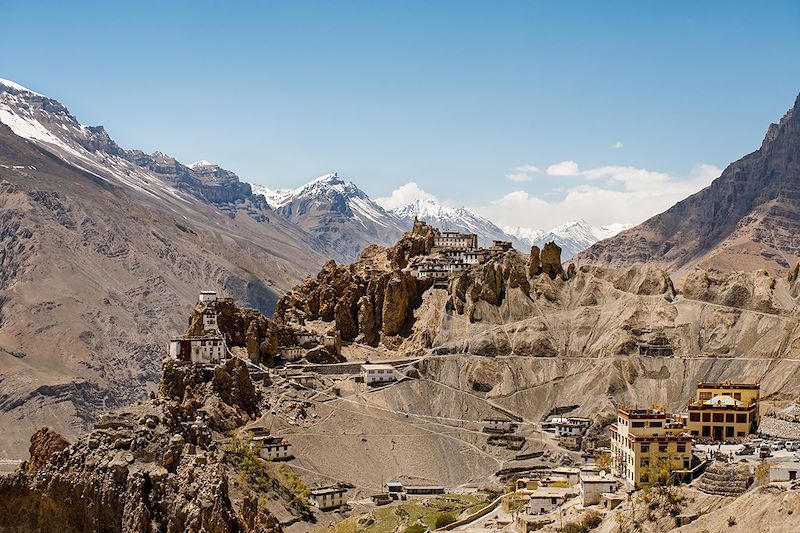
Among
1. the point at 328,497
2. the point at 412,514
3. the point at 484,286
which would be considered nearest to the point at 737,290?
the point at 484,286

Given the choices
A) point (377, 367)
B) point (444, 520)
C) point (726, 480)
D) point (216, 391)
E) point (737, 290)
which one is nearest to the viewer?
point (726, 480)

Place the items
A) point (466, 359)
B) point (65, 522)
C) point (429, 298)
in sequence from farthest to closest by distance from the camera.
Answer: point (429, 298)
point (466, 359)
point (65, 522)

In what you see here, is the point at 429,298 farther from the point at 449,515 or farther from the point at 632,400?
the point at 449,515

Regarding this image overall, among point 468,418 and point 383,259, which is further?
point 383,259

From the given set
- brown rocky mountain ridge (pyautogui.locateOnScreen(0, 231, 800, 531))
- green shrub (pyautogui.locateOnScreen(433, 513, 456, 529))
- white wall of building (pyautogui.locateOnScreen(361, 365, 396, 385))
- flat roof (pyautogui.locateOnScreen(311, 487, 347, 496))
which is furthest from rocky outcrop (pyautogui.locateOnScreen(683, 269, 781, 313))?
green shrub (pyautogui.locateOnScreen(433, 513, 456, 529))

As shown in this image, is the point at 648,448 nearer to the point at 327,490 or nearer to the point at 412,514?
the point at 412,514

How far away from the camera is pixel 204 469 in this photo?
290 ft

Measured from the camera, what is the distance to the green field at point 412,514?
347 ft

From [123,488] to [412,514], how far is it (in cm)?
3479

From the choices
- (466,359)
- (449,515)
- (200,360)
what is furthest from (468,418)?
(449,515)

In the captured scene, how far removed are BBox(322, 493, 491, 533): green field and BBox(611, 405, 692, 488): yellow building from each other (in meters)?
19.3

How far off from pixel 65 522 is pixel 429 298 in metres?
91.2

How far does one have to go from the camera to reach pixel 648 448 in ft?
285

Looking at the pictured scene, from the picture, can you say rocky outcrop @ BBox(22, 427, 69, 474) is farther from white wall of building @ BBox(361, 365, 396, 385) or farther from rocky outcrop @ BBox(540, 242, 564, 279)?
rocky outcrop @ BBox(540, 242, 564, 279)
